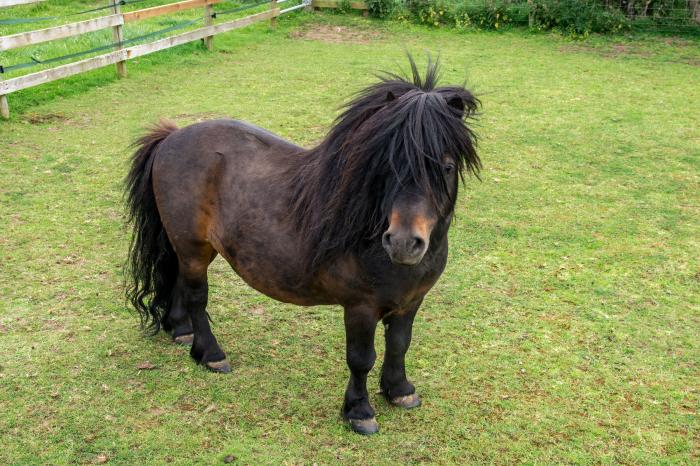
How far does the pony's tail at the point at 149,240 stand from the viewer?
410cm

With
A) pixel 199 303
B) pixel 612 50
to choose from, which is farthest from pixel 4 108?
pixel 612 50

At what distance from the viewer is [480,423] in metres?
3.61

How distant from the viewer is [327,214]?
3275 mm

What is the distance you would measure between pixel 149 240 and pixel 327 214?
1.45 metres

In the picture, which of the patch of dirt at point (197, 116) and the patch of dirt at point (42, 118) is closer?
the patch of dirt at point (42, 118)

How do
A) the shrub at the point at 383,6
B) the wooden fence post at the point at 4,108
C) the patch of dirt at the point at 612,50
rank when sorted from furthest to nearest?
1. the shrub at the point at 383,6
2. the patch of dirt at the point at 612,50
3. the wooden fence post at the point at 4,108

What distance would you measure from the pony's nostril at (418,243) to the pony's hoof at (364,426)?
3.98ft

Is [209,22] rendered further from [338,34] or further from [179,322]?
[179,322]

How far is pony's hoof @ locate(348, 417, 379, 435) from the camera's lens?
3.55 meters

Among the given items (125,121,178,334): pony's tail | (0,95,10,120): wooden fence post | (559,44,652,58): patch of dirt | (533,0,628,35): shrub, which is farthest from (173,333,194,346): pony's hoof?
(533,0,628,35): shrub

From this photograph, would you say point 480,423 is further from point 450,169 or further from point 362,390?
point 450,169

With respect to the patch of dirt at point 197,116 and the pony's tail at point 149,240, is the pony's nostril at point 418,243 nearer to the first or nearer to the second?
the pony's tail at point 149,240

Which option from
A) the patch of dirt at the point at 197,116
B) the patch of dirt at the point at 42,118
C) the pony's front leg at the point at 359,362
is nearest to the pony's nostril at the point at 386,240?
the pony's front leg at the point at 359,362

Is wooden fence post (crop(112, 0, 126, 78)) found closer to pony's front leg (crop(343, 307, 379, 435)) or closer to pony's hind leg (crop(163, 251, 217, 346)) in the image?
pony's hind leg (crop(163, 251, 217, 346))
